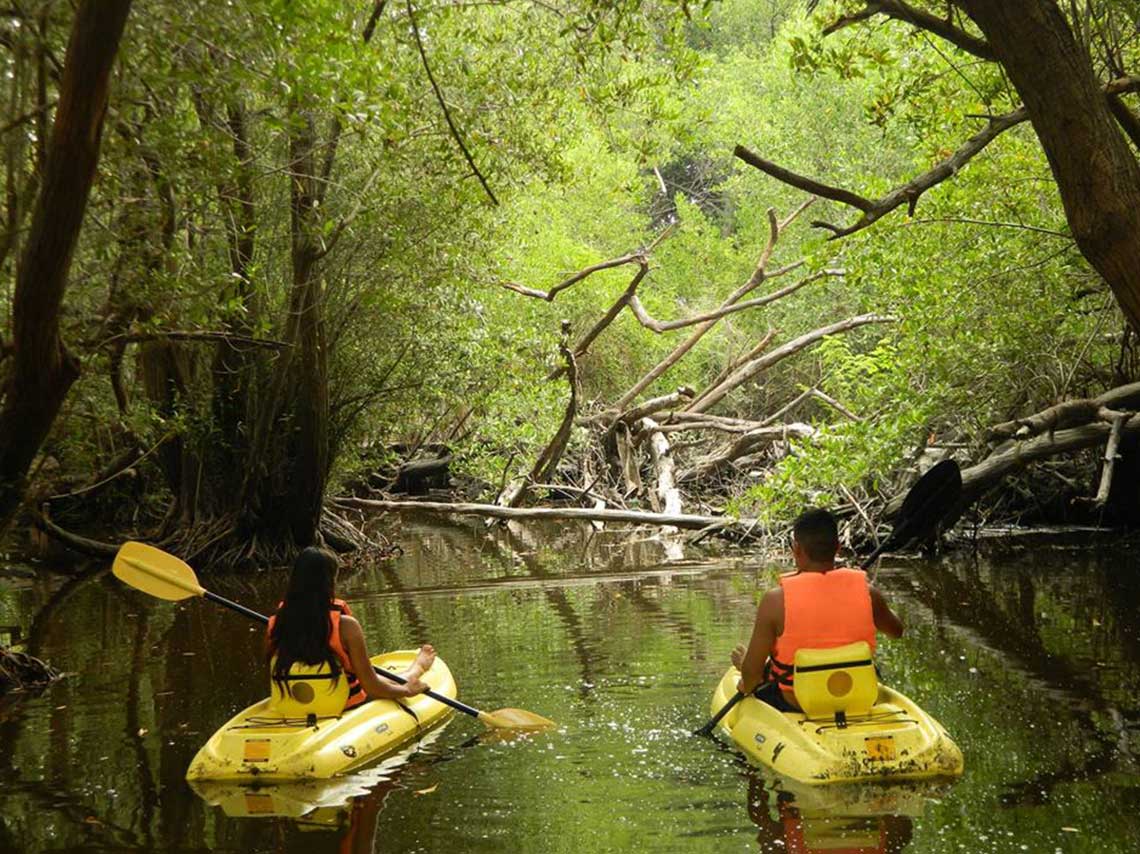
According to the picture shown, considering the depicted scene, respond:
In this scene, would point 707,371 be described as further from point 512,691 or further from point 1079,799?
point 1079,799

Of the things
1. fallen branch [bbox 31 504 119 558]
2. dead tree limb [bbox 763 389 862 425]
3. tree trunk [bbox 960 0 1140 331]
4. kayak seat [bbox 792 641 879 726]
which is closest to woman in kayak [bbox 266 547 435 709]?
kayak seat [bbox 792 641 879 726]

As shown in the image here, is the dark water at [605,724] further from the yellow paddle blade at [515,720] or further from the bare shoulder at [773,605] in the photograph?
the bare shoulder at [773,605]

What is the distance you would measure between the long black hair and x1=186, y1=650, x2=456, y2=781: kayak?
26 centimetres

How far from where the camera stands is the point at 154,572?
767 cm

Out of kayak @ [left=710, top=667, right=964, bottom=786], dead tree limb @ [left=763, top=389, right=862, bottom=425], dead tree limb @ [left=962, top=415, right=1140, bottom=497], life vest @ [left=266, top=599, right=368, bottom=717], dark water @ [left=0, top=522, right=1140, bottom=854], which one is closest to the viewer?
dark water @ [left=0, top=522, right=1140, bottom=854]

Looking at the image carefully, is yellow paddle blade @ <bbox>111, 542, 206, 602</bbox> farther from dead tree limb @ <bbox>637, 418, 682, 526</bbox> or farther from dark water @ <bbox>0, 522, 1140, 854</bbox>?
dead tree limb @ <bbox>637, 418, 682, 526</bbox>

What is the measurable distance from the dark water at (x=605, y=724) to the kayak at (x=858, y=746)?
90mm

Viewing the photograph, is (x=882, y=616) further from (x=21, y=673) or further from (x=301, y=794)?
(x=21, y=673)

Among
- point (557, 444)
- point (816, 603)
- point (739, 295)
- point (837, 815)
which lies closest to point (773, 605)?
point (816, 603)

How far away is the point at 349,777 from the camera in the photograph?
19.1 ft

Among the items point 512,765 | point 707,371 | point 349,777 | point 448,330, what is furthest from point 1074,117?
point 707,371

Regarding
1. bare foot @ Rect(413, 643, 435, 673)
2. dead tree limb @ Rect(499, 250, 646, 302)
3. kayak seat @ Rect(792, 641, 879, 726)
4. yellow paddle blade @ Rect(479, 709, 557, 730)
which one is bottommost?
yellow paddle blade @ Rect(479, 709, 557, 730)

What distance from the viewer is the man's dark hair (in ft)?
18.4

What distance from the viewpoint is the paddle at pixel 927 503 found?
1098cm
